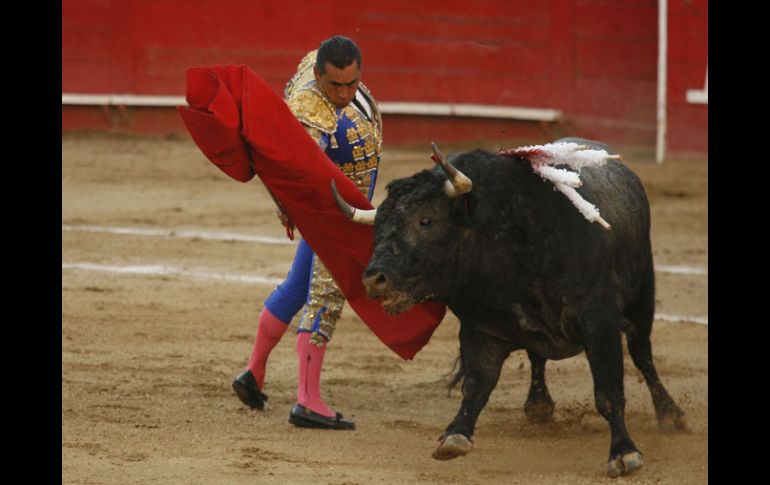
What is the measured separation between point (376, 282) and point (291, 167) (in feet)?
1.93

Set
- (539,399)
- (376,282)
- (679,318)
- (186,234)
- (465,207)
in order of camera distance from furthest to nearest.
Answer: (186,234) → (679,318) → (539,399) → (465,207) → (376,282)

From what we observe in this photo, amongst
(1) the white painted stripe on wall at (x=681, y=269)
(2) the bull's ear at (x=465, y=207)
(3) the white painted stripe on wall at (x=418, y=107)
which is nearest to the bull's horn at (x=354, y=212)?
(2) the bull's ear at (x=465, y=207)

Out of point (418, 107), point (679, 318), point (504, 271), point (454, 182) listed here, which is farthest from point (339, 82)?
point (418, 107)

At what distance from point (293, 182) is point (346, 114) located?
307 millimetres

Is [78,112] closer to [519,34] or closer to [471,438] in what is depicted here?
[519,34]

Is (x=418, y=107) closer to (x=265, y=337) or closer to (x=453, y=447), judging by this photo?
(x=265, y=337)

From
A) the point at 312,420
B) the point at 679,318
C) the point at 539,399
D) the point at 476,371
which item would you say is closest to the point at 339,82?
the point at 476,371

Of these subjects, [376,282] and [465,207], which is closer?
[376,282]

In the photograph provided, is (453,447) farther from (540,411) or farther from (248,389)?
(248,389)

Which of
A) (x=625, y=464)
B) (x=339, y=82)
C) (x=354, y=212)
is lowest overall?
(x=625, y=464)

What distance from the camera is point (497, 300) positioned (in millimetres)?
3848

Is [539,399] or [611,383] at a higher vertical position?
[611,383]

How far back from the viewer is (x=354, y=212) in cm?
388

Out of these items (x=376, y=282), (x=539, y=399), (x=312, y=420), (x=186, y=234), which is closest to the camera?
(x=376, y=282)
